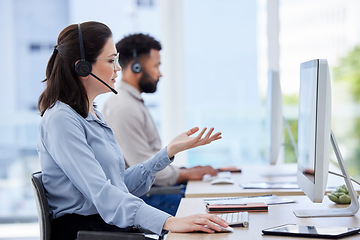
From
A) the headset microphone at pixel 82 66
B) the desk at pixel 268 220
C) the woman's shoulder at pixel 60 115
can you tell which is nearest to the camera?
the desk at pixel 268 220

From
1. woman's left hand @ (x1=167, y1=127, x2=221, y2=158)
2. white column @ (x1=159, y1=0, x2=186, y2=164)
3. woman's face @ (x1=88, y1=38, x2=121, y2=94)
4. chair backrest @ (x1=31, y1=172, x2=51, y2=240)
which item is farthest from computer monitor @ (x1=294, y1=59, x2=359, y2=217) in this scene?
white column @ (x1=159, y1=0, x2=186, y2=164)

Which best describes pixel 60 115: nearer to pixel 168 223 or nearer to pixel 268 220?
pixel 168 223

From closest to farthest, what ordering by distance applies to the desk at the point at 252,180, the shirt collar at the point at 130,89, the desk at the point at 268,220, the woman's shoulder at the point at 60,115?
the desk at the point at 268,220 → the woman's shoulder at the point at 60,115 → the desk at the point at 252,180 → the shirt collar at the point at 130,89

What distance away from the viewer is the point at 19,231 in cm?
447

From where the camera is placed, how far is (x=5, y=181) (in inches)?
179

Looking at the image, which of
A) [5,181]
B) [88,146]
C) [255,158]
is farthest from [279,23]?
[88,146]

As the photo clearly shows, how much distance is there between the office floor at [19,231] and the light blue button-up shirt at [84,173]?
103 inches

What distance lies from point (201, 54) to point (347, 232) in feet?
10.0

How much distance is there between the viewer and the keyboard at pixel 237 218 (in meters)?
1.75

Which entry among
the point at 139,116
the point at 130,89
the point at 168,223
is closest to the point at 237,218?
the point at 168,223

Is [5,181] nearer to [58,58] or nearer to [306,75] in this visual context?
[58,58]

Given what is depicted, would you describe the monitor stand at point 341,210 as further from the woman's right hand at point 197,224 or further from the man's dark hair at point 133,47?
the man's dark hair at point 133,47

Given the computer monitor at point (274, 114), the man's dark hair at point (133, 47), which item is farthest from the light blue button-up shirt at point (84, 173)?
the man's dark hair at point (133, 47)

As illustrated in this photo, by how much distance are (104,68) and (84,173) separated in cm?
48
